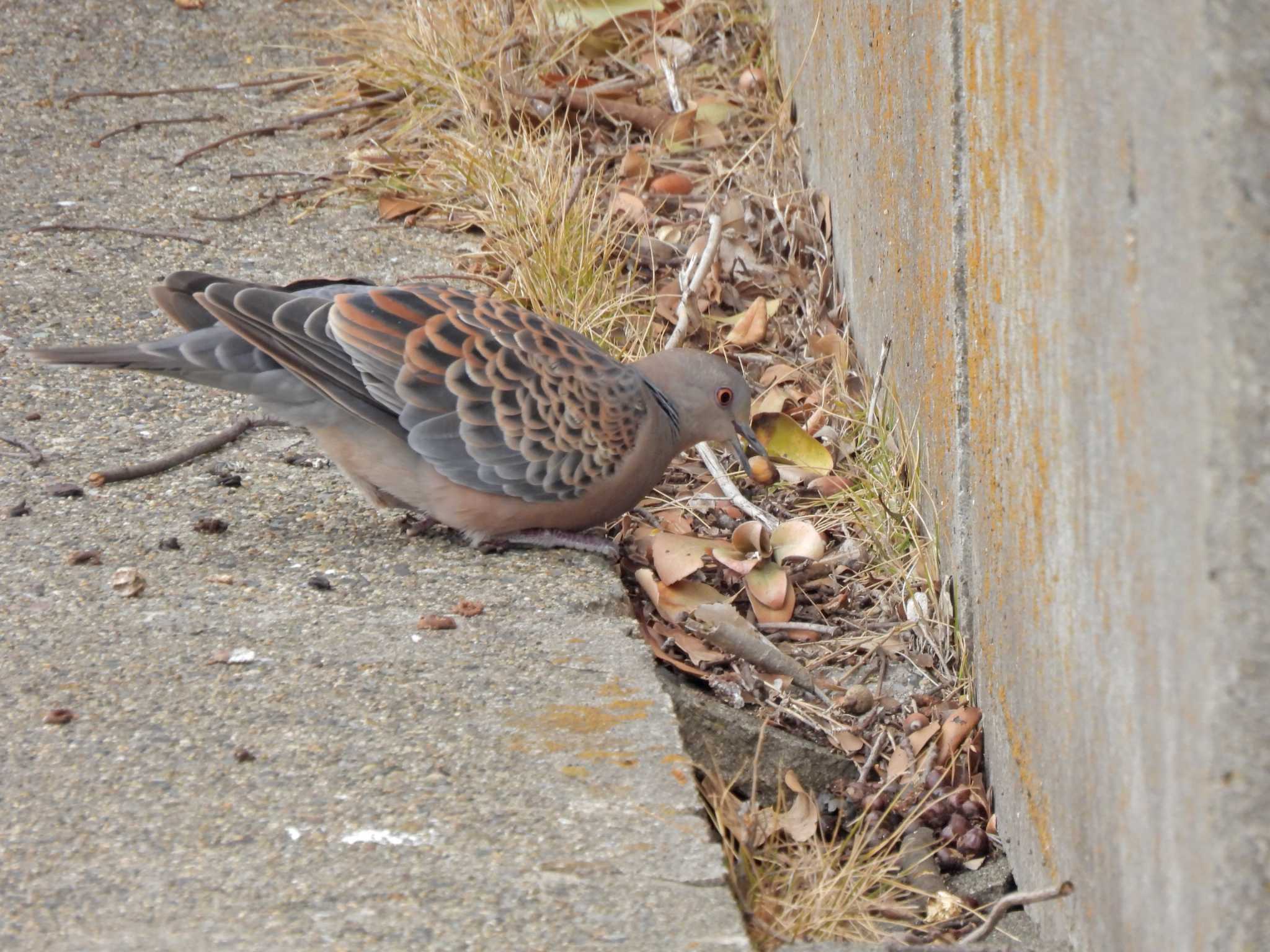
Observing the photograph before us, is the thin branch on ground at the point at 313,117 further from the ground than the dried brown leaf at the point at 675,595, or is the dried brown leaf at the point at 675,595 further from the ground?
the thin branch on ground at the point at 313,117

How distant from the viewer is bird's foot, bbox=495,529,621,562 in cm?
374

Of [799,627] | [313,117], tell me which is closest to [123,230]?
[313,117]

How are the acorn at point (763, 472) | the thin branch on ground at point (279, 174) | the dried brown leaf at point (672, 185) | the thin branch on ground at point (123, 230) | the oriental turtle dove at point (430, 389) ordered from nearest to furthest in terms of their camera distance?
the oriental turtle dove at point (430, 389)
the acorn at point (763, 472)
the thin branch on ground at point (123, 230)
the dried brown leaf at point (672, 185)
the thin branch on ground at point (279, 174)

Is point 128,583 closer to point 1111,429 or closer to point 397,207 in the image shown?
point 1111,429

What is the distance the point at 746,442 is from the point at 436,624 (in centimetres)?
135

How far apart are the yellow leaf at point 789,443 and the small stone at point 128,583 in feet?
6.18

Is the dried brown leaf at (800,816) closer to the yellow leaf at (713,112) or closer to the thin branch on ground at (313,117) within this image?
the yellow leaf at (713,112)

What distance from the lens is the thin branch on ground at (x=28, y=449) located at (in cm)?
388

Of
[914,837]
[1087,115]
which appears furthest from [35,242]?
[1087,115]

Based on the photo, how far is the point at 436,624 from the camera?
320 centimetres

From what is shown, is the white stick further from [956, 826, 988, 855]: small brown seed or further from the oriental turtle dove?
[956, 826, 988, 855]: small brown seed

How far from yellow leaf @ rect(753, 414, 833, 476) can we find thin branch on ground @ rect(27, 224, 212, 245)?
2.20 meters

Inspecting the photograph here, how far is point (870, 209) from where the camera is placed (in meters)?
4.32

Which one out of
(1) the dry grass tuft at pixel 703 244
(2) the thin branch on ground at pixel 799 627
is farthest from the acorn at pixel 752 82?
(2) the thin branch on ground at pixel 799 627
